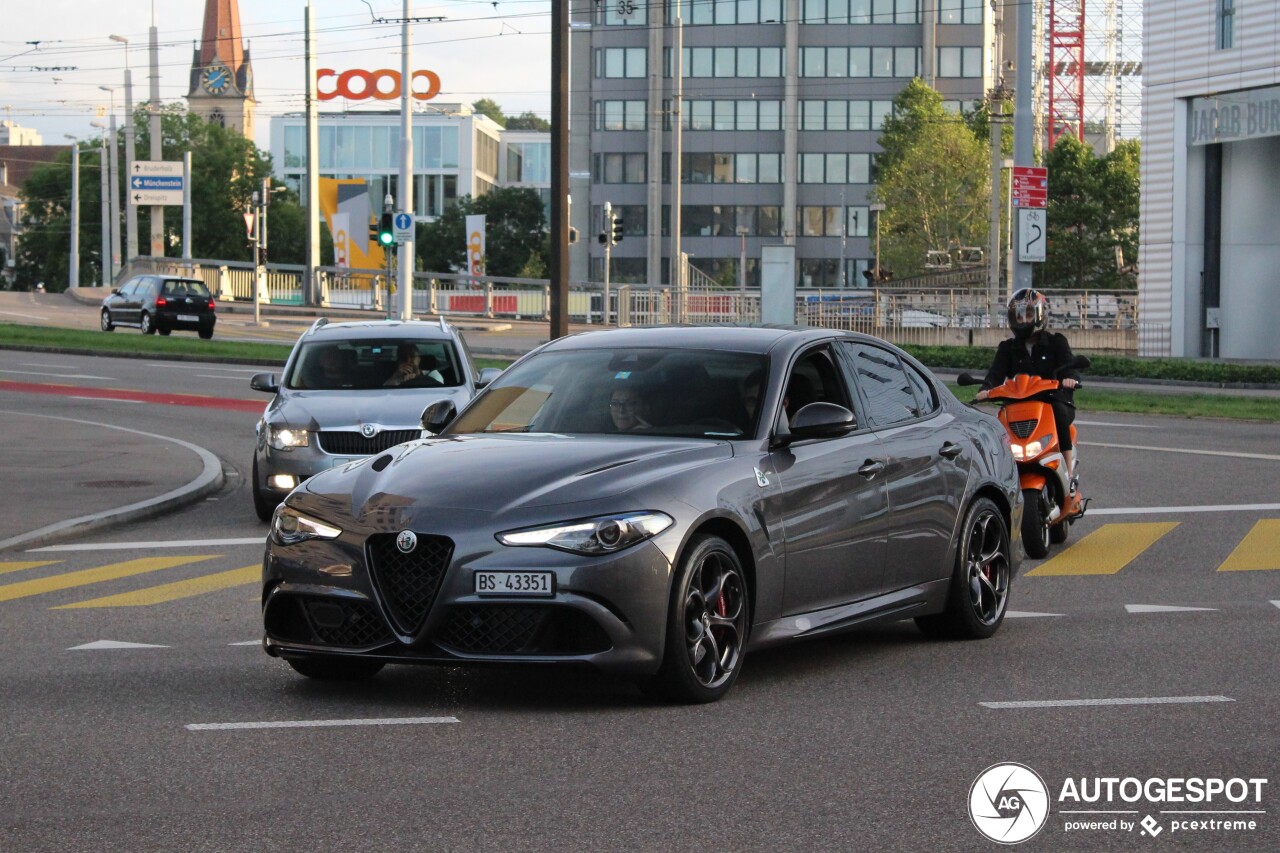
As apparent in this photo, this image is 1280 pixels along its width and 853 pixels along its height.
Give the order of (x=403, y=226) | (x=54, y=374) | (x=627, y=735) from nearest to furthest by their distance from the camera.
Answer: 1. (x=627, y=735)
2. (x=54, y=374)
3. (x=403, y=226)

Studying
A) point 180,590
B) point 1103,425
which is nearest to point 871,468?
point 180,590

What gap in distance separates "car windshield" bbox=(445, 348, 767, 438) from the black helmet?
15.8ft

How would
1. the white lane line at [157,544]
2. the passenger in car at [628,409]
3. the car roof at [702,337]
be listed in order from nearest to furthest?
1. the passenger in car at [628,409]
2. the car roof at [702,337]
3. the white lane line at [157,544]

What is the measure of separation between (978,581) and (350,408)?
6.79 m

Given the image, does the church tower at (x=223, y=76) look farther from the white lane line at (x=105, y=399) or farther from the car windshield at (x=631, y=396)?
the car windshield at (x=631, y=396)

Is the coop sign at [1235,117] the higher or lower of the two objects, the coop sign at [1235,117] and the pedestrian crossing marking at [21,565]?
the higher

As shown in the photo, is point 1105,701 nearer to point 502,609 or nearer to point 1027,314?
point 502,609

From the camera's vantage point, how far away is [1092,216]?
80.9 m

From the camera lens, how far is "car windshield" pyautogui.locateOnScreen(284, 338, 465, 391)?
51.1 feet

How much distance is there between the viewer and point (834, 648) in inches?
349

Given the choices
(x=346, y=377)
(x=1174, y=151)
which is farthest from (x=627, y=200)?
(x=346, y=377)

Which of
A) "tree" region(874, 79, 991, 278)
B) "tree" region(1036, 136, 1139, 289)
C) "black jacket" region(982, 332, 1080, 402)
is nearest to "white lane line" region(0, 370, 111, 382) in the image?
"black jacket" region(982, 332, 1080, 402)

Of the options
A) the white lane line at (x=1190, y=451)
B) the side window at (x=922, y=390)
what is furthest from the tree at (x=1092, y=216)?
the side window at (x=922, y=390)

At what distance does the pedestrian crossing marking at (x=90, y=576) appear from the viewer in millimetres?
11289
